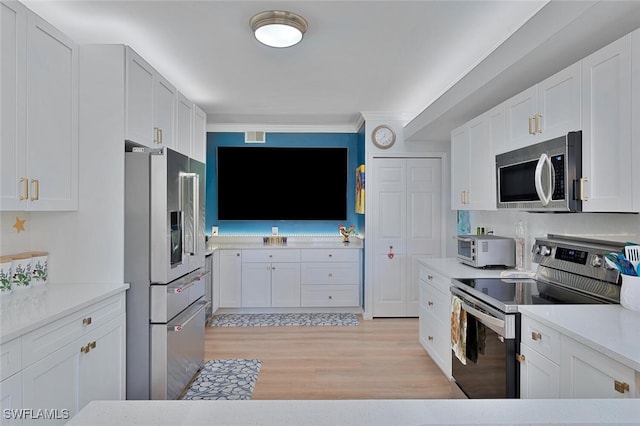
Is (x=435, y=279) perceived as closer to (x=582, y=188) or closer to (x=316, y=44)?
(x=582, y=188)

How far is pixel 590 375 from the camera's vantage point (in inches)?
53.9

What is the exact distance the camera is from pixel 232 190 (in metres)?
5.02

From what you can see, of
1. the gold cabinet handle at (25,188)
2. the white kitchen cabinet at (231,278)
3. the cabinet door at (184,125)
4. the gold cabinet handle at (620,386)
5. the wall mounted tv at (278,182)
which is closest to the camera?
the gold cabinet handle at (620,386)

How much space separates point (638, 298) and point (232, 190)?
4338 mm

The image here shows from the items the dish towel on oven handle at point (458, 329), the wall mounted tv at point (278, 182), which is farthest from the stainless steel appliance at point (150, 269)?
the wall mounted tv at point (278, 182)

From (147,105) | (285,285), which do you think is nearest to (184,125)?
(147,105)

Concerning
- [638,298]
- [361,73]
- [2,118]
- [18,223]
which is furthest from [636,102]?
[18,223]

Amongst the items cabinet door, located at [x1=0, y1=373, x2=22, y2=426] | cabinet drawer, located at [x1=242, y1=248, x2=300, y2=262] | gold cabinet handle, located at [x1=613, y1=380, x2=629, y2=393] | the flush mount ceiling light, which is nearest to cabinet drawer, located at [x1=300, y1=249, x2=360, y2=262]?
cabinet drawer, located at [x1=242, y1=248, x2=300, y2=262]

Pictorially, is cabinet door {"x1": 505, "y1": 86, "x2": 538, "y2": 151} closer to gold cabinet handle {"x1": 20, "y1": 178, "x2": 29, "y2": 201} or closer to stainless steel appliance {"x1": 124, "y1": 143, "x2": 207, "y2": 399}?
stainless steel appliance {"x1": 124, "y1": 143, "x2": 207, "y2": 399}

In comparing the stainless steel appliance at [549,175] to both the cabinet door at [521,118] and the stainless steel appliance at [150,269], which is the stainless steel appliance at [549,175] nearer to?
the cabinet door at [521,118]

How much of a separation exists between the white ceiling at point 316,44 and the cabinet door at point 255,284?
6.46ft

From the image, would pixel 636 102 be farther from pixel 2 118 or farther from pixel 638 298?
pixel 2 118

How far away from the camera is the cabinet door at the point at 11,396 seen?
4.52 ft

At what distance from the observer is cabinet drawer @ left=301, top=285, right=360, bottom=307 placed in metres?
4.62
